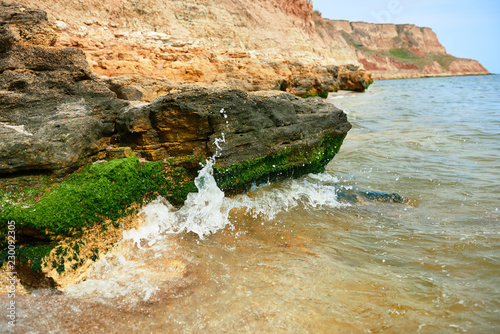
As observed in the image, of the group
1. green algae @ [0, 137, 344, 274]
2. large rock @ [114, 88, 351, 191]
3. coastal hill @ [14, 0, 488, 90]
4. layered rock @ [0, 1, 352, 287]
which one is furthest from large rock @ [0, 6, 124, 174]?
coastal hill @ [14, 0, 488, 90]

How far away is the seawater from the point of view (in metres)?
2.37

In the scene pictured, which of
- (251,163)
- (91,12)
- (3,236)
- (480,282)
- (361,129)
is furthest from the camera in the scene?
(91,12)

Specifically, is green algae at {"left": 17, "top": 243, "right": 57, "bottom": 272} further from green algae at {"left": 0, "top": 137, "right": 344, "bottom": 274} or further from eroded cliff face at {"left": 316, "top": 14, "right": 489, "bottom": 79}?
eroded cliff face at {"left": 316, "top": 14, "right": 489, "bottom": 79}

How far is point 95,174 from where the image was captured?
3312 mm

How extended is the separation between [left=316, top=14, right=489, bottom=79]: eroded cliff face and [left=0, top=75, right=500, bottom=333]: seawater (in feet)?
237

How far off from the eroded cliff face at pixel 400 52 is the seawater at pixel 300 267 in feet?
237

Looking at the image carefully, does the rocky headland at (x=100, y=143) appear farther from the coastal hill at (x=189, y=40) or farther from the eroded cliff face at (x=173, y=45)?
the coastal hill at (x=189, y=40)

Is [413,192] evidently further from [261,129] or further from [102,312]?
[102,312]

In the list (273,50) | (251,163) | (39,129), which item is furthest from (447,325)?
(273,50)

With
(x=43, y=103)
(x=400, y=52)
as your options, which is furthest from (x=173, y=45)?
(x=400, y=52)

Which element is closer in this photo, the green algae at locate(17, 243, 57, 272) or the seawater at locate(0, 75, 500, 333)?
the seawater at locate(0, 75, 500, 333)

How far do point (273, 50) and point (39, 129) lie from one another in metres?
22.8

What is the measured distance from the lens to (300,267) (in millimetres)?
3068

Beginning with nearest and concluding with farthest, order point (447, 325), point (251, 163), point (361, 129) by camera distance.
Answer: point (447, 325) → point (251, 163) → point (361, 129)
